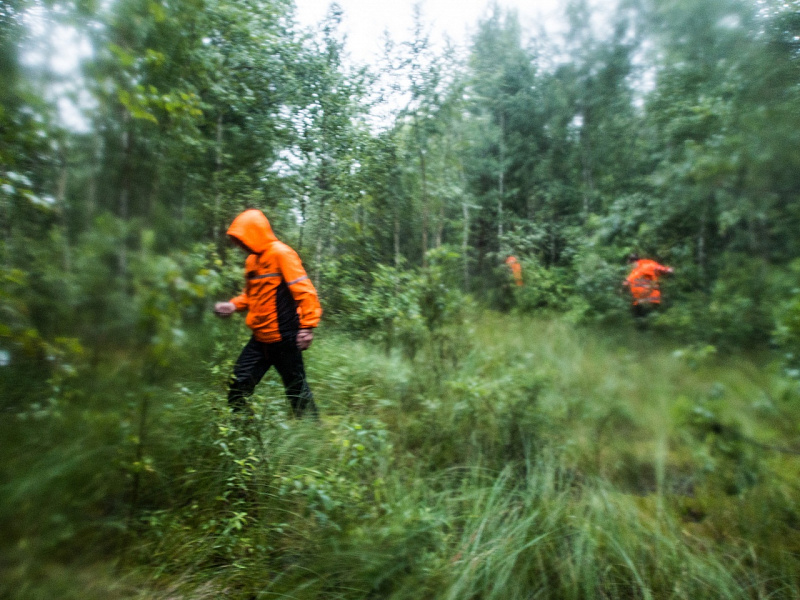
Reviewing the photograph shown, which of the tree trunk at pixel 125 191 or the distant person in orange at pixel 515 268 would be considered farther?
the distant person in orange at pixel 515 268

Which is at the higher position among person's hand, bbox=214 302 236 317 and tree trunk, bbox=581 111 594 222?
tree trunk, bbox=581 111 594 222

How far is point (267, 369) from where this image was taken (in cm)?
258

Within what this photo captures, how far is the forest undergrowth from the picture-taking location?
187 centimetres

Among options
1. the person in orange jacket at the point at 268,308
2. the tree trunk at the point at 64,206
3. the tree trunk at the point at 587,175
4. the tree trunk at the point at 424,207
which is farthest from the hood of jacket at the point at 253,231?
the tree trunk at the point at 587,175

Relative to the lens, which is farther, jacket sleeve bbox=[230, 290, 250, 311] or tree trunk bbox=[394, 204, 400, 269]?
tree trunk bbox=[394, 204, 400, 269]

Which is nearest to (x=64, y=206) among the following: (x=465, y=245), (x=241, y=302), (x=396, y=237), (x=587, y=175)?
(x=241, y=302)

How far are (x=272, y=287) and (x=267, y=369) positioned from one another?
44cm

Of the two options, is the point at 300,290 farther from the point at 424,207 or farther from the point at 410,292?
the point at 424,207

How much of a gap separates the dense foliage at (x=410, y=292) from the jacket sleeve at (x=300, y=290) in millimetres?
324

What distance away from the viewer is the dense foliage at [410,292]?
6.55ft

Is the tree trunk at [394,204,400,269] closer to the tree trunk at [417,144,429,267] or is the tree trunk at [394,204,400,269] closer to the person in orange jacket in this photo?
the tree trunk at [417,144,429,267]

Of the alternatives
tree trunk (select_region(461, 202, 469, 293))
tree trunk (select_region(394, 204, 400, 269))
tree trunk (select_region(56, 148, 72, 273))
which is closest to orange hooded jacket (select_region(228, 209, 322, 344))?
tree trunk (select_region(56, 148, 72, 273))

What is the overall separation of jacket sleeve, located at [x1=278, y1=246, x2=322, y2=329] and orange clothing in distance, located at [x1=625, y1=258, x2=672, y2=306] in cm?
245

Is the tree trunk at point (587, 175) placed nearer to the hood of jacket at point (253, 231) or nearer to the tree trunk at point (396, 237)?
the tree trunk at point (396, 237)
